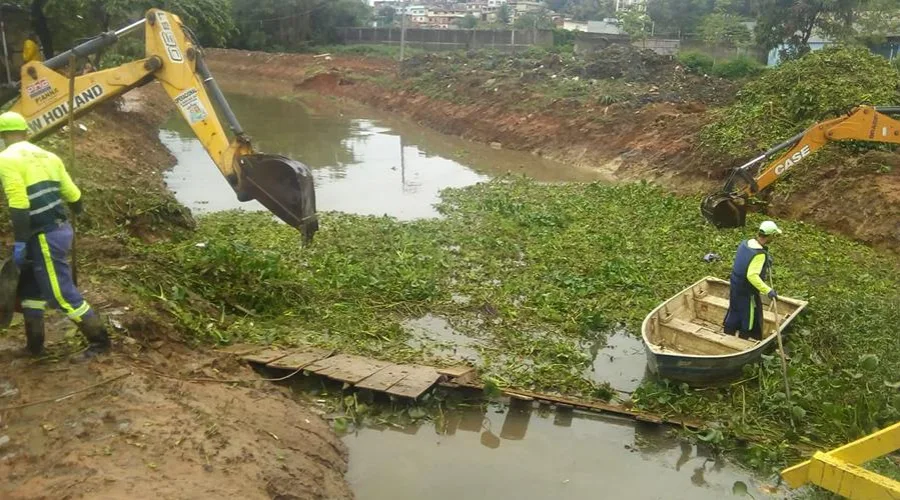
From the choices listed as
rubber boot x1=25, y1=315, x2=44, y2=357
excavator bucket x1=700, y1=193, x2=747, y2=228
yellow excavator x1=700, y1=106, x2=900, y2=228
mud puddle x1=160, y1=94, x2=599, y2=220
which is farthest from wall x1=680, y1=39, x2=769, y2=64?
rubber boot x1=25, y1=315, x2=44, y2=357

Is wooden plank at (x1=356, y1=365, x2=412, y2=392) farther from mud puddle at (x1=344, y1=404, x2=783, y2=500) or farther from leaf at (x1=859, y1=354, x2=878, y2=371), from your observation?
leaf at (x1=859, y1=354, x2=878, y2=371)

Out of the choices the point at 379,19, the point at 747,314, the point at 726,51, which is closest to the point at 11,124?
the point at 747,314

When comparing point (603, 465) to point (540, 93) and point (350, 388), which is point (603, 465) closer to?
point (350, 388)

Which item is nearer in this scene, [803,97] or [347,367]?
[347,367]

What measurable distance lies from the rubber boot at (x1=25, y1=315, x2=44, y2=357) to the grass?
179cm

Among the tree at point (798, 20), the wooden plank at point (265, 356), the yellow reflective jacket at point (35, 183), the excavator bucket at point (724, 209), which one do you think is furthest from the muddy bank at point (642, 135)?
the yellow reflective jacket at point (35, 183)

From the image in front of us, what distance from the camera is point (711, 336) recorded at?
28.8ft

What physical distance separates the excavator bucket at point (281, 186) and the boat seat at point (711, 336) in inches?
181

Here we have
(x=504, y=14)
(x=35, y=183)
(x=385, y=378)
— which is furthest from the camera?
(x=504, y=14)

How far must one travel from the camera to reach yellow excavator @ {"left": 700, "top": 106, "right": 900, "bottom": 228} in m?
13.1

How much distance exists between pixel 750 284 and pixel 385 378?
436 centimetres

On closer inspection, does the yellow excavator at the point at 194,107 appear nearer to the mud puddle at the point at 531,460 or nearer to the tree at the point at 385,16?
the mud puddle at the point at 531,460

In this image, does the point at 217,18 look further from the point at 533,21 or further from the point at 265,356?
the point at 533,21

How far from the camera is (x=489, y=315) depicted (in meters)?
10.2
